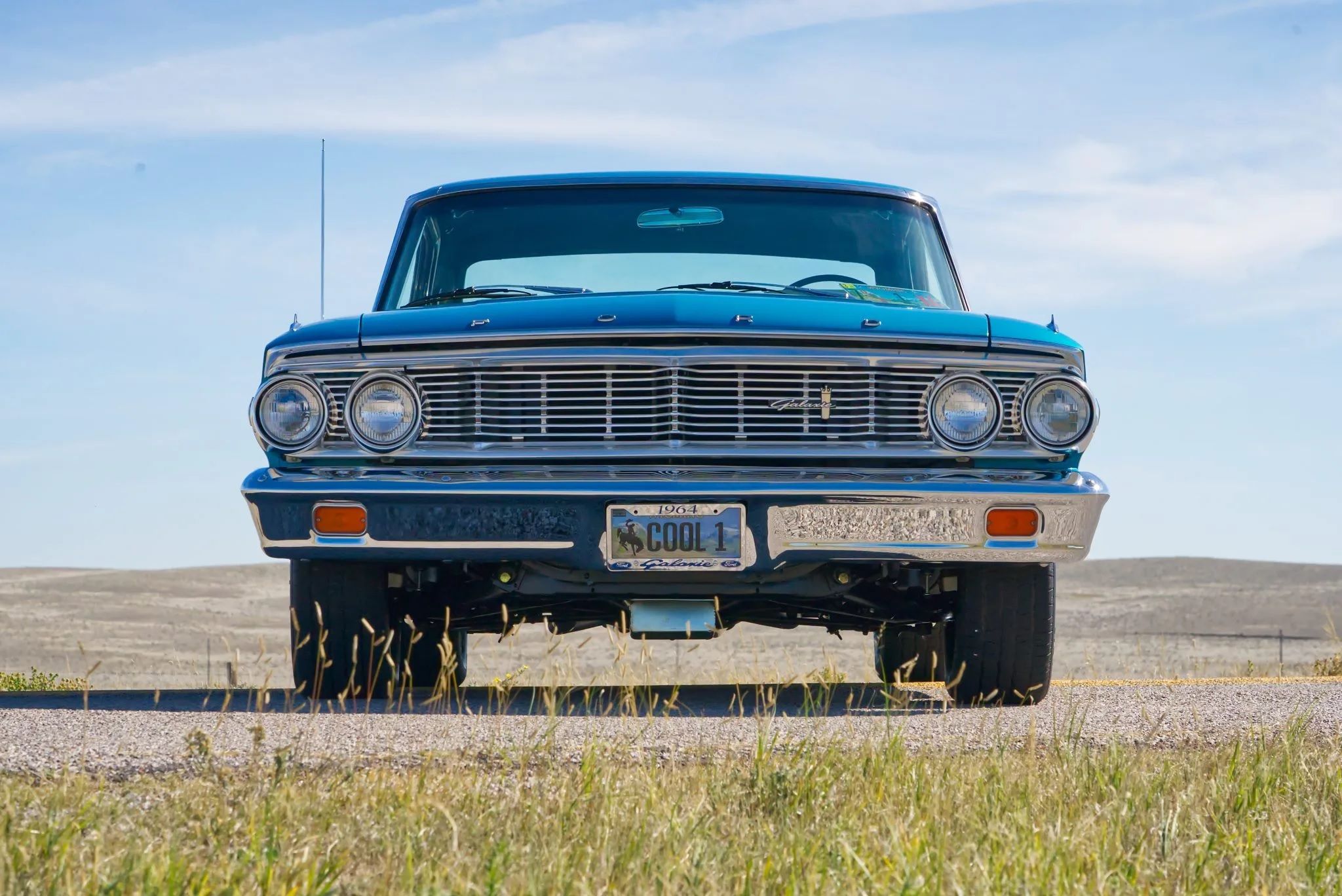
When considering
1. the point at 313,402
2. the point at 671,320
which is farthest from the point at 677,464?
the point at 313,402

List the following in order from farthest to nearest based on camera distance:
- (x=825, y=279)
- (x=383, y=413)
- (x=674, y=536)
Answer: (x=825, y=279), (x=383, y=413), (x=674, y=536)

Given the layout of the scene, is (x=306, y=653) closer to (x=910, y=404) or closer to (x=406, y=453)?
(x=406, y=453)

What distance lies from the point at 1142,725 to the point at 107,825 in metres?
3.20

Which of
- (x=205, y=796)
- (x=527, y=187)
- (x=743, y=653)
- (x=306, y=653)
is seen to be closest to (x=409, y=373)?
(x=306, y=653)

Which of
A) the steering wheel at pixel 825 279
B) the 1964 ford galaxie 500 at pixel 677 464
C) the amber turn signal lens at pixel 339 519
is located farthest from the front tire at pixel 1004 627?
the amber turn signal lens at pixel 339 519

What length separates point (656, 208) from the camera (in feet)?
20.2

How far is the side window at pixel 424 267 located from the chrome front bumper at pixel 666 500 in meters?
1.40

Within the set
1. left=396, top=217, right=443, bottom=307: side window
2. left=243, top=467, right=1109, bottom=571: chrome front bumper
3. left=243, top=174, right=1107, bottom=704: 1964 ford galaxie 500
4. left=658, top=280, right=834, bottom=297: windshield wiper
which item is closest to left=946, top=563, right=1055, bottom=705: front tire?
left=243, top=174, right=1107, bottom=704: 1964 ford galaxie 500

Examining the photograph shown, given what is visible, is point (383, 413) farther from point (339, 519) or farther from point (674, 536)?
point (674, 536)

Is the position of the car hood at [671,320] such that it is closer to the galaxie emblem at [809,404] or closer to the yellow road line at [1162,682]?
the galaxie emblem at [809,404]

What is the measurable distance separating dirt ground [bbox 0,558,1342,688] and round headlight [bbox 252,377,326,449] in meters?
3.72

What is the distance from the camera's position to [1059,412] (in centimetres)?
498

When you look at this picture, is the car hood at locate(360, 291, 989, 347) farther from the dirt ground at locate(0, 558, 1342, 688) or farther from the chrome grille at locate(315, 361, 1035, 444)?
the dirt ground at locate(0, 558, 1342, 688)

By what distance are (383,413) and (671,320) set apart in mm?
984
